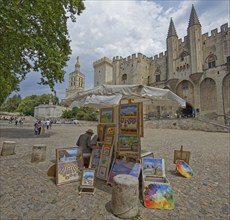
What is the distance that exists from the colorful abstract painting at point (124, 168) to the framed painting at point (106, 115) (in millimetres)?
1288

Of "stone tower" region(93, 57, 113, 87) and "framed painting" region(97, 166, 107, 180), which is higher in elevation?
"stone tower" region(93, 57, 113, 87)

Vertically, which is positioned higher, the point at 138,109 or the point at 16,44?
the point at 16,44

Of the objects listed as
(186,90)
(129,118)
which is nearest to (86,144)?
(129,118)

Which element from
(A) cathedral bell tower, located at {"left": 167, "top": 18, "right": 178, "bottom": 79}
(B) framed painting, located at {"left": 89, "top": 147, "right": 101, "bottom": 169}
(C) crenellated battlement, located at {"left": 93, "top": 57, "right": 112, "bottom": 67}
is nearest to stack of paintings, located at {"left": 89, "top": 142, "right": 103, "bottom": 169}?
(B) framed painting, located at {"left": 89, "top": 147, "right": 101, "bottom": 169}

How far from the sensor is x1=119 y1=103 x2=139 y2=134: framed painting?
12.9ft

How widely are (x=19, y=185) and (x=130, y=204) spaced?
3016 millimetres

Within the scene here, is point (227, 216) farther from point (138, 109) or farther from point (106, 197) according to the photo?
point (138, 109)

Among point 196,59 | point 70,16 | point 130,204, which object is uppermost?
point 196,59

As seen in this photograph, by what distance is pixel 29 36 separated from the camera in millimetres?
5664

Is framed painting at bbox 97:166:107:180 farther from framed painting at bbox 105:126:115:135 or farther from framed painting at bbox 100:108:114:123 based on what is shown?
framed painting at bbox 100:108:114:123

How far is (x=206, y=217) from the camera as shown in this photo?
9.27 feet

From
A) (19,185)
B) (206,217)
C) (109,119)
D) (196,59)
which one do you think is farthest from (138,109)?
(196,59)

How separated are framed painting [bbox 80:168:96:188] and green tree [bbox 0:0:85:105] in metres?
4.53

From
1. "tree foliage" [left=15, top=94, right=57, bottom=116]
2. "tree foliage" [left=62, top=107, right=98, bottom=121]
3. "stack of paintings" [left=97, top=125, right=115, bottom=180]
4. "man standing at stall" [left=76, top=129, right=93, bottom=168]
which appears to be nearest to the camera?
"stack of paintings" [left=97, top=125, right=115, bottom=180]
